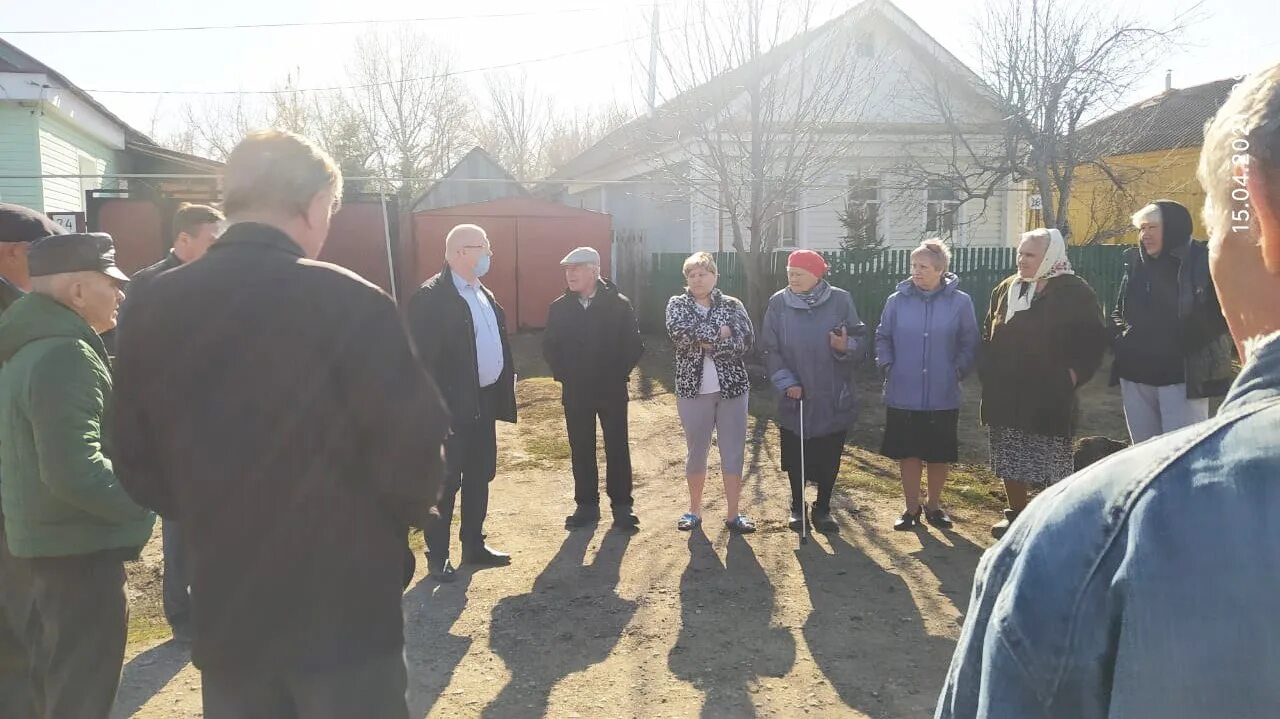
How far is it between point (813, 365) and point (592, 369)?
1530mm

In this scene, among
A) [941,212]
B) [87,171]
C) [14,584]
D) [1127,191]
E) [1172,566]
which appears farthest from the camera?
[941,212]

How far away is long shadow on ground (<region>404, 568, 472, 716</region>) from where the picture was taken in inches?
155

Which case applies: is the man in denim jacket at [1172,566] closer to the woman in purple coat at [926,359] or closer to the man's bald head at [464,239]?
the man's bald head at [464,239]

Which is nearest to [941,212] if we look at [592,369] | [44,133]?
[592,369]

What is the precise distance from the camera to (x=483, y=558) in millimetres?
5535

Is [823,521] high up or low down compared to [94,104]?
→ down

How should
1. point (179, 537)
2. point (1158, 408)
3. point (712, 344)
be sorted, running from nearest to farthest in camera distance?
1. point (179, 537)
2. point (1158, 408)
3. point (712, 344)

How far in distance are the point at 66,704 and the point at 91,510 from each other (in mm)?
586

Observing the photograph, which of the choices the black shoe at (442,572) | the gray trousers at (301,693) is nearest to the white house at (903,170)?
the black shoe at (442,572)

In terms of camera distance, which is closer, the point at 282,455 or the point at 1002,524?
the point at 282,455

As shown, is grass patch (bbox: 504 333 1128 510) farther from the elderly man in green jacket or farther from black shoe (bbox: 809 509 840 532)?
the elderly man in green jacket

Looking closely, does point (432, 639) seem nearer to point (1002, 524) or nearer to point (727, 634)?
point (727, 634)

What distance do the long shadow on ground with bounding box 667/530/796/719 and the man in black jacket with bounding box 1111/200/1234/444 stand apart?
2587 millimetres

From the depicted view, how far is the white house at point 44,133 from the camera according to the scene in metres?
14.2
